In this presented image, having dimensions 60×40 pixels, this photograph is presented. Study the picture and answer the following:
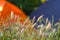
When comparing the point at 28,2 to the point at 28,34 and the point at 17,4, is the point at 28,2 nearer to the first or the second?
the point at 17,4

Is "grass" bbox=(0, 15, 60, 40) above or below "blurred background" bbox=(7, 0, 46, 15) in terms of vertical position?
below

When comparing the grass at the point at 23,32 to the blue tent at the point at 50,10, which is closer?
the grass at the point at 23,32

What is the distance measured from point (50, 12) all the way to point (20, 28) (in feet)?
5.18

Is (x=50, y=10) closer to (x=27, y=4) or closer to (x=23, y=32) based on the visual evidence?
(x=27, y=4)

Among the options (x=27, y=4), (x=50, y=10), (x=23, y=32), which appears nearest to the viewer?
(x=23, y=32)

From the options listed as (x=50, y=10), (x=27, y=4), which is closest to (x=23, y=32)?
(x=50, y=10)

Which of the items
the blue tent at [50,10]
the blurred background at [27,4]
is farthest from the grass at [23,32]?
the blurred background at [27,4]

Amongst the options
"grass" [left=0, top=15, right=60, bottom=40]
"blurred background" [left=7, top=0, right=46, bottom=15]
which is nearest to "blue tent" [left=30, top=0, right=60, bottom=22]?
"blurred background" [left=7, top=0, right=46, bottom=15]

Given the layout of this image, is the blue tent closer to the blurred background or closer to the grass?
the blurred background

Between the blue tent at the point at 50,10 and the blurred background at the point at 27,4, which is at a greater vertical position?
the blurred background at the point at 27,4

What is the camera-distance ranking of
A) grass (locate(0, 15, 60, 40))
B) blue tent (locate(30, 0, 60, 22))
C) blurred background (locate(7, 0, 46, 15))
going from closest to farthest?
grass (locate(0, 15, 60, 40))
blue tent (locate(30, 0, 60, 22))
blurred background (locate(7, 0, 46, 15))

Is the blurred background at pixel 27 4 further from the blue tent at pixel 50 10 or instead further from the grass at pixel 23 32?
the grass at pixel 23 32

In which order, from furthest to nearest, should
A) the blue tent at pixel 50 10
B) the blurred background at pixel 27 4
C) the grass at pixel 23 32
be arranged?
the blurred background at pixel 27 4
the blue tent at pixel 50 10
the grass at pixel 23 32

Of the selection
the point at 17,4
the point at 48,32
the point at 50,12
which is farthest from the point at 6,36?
the point at 17,4
